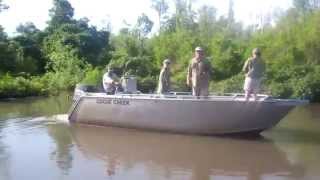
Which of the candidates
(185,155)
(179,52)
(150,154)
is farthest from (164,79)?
(179,52)

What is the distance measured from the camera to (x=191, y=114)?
13945mm

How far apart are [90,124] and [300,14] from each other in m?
21.4

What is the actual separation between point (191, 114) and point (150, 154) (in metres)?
2.38

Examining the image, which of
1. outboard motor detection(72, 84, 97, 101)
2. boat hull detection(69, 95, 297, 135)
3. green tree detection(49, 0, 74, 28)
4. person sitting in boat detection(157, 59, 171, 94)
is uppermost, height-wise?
green tree detection(49, 0, 74, 28)

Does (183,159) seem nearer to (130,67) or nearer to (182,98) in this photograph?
(182,98)

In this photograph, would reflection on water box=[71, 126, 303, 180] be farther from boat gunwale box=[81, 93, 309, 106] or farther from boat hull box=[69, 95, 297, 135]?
boat gunwale box=[81, 93, 309, 106]

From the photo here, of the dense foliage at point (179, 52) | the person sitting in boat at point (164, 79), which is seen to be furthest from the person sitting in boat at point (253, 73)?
the dense foliage at point (179, 52)

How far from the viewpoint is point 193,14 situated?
41562 millimetres

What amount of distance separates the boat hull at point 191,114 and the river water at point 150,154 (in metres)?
0.24

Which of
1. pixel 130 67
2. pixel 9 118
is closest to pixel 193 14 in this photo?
pixel 130 67

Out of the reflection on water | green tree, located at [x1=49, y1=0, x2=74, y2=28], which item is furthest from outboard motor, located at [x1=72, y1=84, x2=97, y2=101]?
green tree, located at [x1=49, y1=0, x2=74, y2=28]

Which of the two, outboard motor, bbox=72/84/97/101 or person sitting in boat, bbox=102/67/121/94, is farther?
outboard motor, bbox=72/84/97/101

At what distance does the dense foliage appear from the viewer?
2870cm

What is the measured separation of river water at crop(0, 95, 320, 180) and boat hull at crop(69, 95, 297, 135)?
0.79 ft
